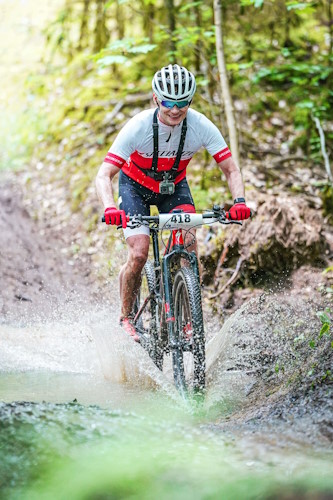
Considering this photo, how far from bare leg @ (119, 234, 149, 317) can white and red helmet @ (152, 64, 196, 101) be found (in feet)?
3.90

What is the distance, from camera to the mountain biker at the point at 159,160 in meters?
4.77

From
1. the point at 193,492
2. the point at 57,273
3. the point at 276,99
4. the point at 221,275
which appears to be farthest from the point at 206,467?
the point at 276,99

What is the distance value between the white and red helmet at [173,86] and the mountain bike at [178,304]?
893 millimetres

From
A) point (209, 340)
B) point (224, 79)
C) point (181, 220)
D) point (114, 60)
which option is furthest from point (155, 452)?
point (224, 79)

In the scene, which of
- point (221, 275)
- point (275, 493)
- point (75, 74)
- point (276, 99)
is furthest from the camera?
point (75, 74)

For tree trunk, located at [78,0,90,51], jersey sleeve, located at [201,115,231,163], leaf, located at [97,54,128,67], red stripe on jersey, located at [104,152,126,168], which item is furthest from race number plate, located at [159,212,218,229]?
tree trunk, located at [78,0,90,51]

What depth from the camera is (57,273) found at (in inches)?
362

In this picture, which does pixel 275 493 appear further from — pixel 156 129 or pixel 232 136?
pixel 232 136

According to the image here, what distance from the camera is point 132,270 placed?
17.7ft

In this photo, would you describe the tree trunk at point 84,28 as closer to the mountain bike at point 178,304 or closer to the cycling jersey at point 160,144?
the cycling jersey at point 160,144

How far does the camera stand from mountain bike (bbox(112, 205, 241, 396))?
459 centimetres

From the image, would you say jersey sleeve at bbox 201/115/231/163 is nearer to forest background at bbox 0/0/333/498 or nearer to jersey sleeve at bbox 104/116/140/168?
jersey sleeve at bbox 104/116/140/168

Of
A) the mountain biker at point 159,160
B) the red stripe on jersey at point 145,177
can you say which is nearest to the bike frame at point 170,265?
the mountain biker at point 159,160

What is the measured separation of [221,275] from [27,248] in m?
3.44
